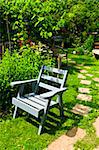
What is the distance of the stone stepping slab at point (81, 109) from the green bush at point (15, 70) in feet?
3.90

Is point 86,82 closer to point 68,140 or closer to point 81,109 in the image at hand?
point 81,109

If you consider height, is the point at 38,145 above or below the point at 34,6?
below

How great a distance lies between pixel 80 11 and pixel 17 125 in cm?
1125

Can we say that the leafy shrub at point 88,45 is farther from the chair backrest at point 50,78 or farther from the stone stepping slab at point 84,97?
the chair backrest at point 50,78

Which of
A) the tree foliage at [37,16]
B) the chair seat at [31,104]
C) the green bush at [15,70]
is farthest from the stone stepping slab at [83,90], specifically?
the chair seat at [31,104]

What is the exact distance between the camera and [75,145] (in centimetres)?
383

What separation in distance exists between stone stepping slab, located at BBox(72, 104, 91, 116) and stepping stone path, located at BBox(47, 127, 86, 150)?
71 centimetres

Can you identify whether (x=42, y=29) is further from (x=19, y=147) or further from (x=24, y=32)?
(x=19, y=147)

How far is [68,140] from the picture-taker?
3.99 m

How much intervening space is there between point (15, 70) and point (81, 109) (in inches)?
68.3

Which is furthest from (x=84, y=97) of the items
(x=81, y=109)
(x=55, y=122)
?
(x=55, y=122)

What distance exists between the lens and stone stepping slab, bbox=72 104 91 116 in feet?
16.6

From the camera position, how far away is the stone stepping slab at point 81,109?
16.6 feet

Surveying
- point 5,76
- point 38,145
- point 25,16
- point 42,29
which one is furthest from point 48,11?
point 38,145
